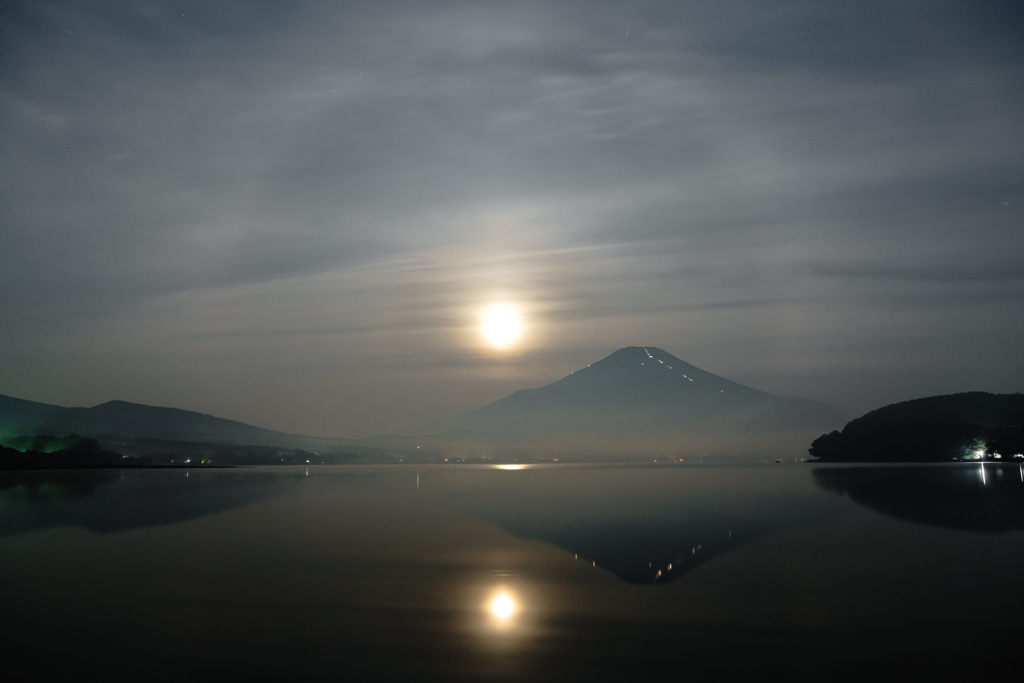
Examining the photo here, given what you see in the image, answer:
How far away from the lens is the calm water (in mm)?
9141

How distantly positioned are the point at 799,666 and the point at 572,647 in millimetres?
2826

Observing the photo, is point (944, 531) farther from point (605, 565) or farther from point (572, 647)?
point (572, 647)

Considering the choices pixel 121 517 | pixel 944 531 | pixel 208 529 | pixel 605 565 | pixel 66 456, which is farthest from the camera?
pixel 66 456

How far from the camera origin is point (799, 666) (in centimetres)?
889

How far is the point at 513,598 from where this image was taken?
13414 mm

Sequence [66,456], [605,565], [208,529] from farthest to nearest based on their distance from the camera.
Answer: [66,456], [208,529], [605,565]

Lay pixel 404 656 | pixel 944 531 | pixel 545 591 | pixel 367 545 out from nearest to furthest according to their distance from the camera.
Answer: pixel 404 656
pixel 545 591
pixel 367 545
pixel 944 531

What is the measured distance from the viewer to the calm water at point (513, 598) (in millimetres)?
9141

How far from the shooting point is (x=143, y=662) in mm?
9008

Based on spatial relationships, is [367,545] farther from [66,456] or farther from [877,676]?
[66,456]

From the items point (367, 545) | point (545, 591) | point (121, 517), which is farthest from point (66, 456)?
point (545, 591)

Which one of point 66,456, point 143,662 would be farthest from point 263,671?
point 66,456

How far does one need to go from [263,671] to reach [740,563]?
39.6ft

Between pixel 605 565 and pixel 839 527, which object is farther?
pixel 839 527
